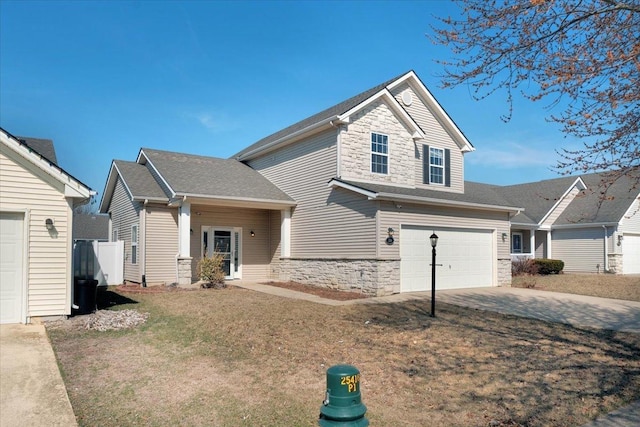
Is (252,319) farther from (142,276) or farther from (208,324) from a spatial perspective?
(142,276)

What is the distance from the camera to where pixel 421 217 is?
15.9m

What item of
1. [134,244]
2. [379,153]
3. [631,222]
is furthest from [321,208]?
[631,222]

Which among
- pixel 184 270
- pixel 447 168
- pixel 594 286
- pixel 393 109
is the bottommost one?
pixel 594 286

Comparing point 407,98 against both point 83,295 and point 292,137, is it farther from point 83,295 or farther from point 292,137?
point 83,295

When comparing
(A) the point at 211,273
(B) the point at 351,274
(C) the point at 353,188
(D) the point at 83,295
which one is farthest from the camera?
(A) the point at 211,273

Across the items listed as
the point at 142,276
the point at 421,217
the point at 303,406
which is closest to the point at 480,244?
the point at 421,217

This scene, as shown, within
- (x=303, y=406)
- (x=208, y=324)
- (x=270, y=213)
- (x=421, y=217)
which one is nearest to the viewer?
(x=303, y=406)

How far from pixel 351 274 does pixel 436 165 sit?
6.42m

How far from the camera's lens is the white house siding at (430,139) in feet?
60.4

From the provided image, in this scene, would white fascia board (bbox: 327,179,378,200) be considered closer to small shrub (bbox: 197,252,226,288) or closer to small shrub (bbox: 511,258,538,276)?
small shrub (bbox: 197,252,226,288)

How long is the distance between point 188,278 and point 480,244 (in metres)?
10.9

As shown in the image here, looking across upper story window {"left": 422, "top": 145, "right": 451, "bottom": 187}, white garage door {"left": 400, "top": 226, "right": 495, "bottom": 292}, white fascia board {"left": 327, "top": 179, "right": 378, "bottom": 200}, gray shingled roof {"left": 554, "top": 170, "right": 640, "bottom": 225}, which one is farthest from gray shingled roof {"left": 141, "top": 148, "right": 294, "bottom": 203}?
gray shingled roof {"left": 554, "top": 170, "right": 640, "bottom": 225}

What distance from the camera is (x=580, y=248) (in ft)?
89.4

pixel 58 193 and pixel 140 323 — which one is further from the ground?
pixel 58 193
